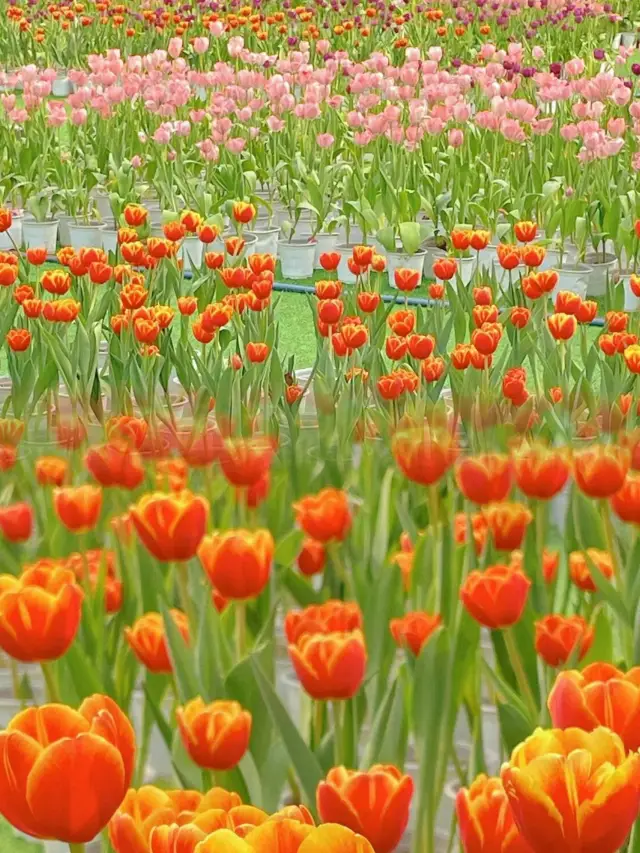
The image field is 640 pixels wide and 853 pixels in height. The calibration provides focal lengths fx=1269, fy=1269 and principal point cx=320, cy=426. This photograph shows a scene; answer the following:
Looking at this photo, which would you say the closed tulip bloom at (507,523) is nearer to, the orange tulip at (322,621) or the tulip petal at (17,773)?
the orange tulip at (322,621)

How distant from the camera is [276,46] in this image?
37.9 ft

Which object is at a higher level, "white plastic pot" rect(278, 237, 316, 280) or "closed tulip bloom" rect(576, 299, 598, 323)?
"closed tulip bloom" rect(576, 299, 598, 323)

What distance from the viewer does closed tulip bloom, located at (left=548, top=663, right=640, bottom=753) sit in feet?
2.63

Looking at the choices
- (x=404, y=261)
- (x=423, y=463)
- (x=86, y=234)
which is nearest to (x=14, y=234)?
(x=86, y=234)

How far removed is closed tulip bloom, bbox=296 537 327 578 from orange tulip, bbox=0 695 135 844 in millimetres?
602

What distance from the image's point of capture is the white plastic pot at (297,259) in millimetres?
5738

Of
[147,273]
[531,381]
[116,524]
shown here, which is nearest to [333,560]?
[116,524]

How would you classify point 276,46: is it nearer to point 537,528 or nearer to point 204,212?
point 204,212

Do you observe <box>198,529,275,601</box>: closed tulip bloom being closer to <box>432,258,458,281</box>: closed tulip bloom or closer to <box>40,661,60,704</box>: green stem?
<box>40,661,60,704</box>: green stem

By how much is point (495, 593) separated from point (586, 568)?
31 centimetres

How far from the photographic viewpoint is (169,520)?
1.11 metres

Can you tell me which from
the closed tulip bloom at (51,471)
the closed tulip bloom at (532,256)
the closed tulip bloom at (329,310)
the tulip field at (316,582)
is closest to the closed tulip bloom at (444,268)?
the tulip field at (316,582)

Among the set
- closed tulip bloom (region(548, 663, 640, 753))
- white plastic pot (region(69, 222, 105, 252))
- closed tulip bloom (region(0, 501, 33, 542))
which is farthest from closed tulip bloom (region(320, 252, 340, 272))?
white plastic pot (region(69, 222, 105, 252))

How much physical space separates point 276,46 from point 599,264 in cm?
708
